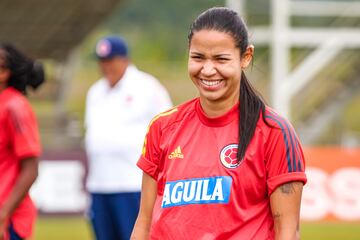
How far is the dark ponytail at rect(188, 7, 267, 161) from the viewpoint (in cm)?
504

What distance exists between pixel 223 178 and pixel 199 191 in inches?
4.7

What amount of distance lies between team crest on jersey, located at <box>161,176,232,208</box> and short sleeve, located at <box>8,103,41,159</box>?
2.59m

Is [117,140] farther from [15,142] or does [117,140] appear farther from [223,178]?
[223,178]

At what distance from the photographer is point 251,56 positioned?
5176 mm

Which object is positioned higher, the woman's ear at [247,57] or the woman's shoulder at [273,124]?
the woman's ear at [247,57]

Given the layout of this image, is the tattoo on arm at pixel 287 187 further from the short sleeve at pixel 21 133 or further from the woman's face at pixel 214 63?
the short sleeve at pixel 21 133

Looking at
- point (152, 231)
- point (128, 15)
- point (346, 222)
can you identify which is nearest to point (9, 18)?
point (346, 222)

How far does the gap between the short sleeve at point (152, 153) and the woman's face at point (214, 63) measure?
35cm

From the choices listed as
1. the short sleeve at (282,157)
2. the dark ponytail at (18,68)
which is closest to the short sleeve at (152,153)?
the short sleeve at (282,157)

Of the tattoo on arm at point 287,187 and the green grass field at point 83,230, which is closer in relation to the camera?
the tattoo on arm at point 287,187

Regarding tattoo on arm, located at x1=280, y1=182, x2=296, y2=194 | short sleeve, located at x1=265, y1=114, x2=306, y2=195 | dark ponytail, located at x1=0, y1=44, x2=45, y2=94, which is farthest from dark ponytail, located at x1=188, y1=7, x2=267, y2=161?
dark ponytail, located at x1=0, y1=44, x2=45, y2=94

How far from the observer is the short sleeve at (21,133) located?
24.7 ft

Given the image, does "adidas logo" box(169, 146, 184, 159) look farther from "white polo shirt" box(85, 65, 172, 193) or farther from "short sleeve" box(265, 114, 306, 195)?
"white polo shirt" box(85, 65, 172, 193)

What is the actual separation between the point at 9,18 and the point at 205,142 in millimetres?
21614
